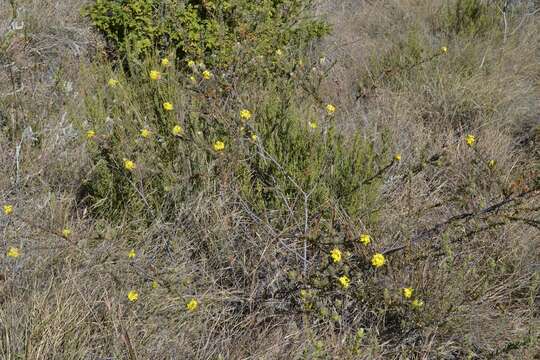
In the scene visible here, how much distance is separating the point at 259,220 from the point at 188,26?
5.57ft

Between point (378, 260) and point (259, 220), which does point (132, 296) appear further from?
point (378, 260)

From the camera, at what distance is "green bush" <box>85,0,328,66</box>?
3146 mm

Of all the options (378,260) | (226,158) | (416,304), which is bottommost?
(416,304)

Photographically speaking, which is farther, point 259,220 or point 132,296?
point 259,220

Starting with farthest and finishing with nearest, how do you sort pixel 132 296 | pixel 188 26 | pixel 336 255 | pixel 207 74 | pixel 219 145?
pixel 188 26
pixel 207 74
pixel 219 145
pixel 336 255
pixel 132 296

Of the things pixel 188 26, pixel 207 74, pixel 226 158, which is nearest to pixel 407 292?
pixel 226 158

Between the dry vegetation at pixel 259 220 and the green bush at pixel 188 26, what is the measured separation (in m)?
0.21

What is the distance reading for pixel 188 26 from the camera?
327 cm

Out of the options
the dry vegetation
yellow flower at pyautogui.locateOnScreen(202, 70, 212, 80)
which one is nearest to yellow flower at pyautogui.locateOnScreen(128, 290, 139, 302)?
the dry vegetation

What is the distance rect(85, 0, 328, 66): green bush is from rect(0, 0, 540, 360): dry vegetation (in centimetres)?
21

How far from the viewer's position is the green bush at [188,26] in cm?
315

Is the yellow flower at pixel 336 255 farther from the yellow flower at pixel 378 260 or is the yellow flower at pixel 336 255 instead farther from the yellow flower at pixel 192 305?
the yellow flower at pixel 192 305

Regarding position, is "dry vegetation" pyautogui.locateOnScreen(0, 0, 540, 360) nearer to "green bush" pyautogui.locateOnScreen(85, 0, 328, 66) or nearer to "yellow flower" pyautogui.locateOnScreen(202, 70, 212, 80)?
"yellow flower" pyautogui.locateOnScreen(202, 70, 212, 80)

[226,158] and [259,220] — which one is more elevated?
[226,158]
